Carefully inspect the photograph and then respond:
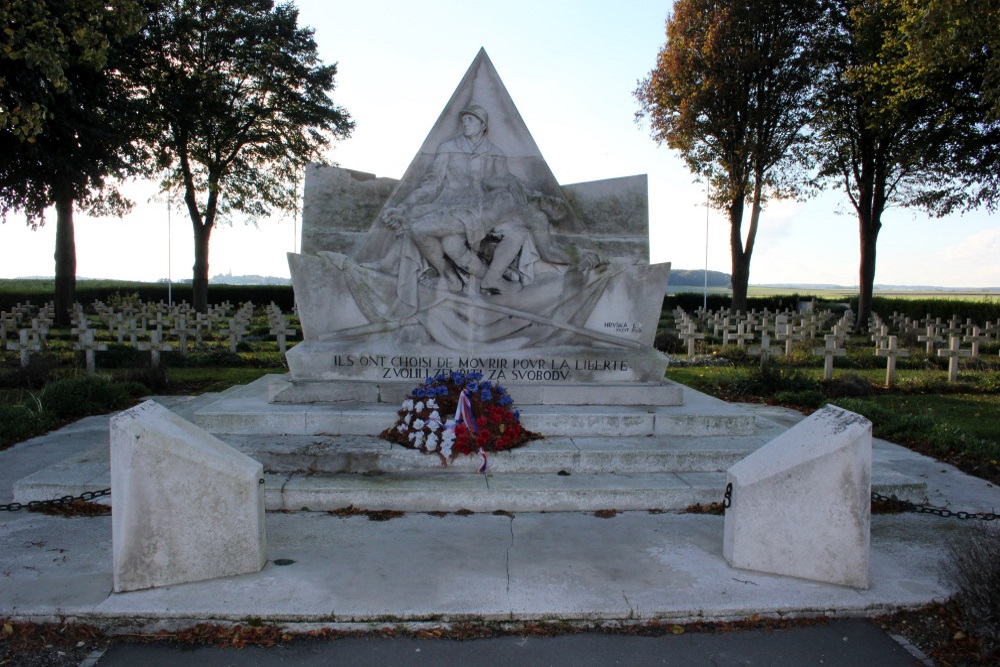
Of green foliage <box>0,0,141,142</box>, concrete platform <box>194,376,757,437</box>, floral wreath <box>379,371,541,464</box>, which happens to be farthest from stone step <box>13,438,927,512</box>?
green foliage <box>0,0,141,142</box>

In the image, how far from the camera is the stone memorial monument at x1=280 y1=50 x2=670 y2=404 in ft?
24.6

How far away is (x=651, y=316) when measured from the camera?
789cm

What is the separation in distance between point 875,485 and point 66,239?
2672 centimetres

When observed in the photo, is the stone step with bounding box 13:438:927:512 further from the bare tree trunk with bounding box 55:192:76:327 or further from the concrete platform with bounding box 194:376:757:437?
the bare tree trunk with bounding box 55:192:76:327

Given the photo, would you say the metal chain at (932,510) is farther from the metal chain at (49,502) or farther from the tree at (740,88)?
the tree at (740,88)

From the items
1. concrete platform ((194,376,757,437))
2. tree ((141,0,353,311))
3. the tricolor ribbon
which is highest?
tree ((141,0,353,311))

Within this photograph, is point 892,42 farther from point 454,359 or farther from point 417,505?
point 417,505

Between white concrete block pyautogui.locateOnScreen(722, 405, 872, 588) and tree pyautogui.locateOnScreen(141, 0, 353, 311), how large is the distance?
26846mm

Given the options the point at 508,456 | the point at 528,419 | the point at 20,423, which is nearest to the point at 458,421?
the point at 508,456

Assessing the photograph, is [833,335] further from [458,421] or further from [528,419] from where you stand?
[458,421]

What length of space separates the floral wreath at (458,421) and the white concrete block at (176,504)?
1.90m

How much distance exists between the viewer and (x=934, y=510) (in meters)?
5.39

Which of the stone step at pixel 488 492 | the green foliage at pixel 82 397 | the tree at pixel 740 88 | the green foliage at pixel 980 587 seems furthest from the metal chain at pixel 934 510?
the tree at pixel 740 88
